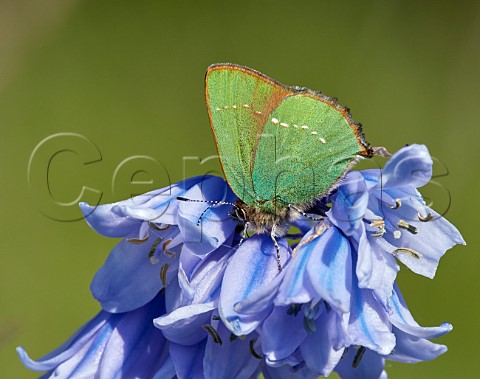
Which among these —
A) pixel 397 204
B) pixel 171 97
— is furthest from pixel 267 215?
pixel 171 97

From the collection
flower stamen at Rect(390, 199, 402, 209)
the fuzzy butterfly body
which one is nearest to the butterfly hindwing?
the fuzzy butterfly body

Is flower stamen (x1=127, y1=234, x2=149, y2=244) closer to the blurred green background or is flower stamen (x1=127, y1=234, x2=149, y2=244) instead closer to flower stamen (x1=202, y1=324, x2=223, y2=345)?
flower stamen (x1=202, y1=324, x2=223, y2=345)

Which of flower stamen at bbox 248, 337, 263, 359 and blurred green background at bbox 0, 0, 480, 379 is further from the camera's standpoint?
blurred green background at bbox 0, 0, 480, 379

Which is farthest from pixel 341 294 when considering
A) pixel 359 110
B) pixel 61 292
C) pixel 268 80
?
pixel 359 110

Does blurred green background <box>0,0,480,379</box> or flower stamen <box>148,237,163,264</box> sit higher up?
flower stamen <box>148,237,163,264</box>

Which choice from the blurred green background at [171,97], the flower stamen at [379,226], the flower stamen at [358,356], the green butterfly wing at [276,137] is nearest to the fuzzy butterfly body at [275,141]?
the green butterfly wing at [276,137]

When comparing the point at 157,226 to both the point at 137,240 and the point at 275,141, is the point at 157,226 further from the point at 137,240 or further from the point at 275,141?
the point at 275,141
